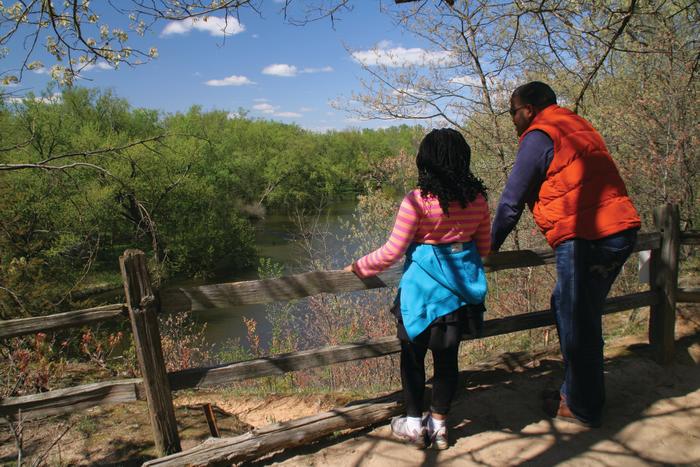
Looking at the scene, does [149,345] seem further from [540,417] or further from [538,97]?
[538,97]

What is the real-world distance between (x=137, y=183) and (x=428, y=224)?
24357 millimetres

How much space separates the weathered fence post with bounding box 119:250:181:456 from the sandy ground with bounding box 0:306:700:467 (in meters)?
0.59

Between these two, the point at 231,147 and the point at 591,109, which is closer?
the point at 591,109

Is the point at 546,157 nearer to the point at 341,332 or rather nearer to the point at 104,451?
the point at 104,451

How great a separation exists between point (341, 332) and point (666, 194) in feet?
22.8

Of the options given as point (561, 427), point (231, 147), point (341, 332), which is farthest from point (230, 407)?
point (231, 147)

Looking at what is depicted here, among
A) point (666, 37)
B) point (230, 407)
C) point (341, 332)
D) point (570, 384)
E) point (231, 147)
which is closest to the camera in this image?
point (570, 384)

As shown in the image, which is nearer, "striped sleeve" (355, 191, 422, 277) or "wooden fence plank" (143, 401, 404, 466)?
"striped sleeve" (355, 191, 422, 277)

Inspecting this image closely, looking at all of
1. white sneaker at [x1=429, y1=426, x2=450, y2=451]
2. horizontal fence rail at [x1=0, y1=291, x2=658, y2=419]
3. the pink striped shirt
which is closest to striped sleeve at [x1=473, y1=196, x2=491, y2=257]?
the pink striped shirt

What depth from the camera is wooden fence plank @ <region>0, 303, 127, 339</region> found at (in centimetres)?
249

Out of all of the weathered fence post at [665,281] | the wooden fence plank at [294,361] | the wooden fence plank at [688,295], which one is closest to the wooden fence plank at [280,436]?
the wooden fence plank at [294,361]

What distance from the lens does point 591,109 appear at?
8453 millimetres

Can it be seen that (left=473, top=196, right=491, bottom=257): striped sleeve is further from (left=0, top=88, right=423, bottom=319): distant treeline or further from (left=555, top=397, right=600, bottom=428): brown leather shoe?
(left=0, top=88, right=423, bottom=319): distant treeline

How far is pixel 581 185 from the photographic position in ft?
8.20
